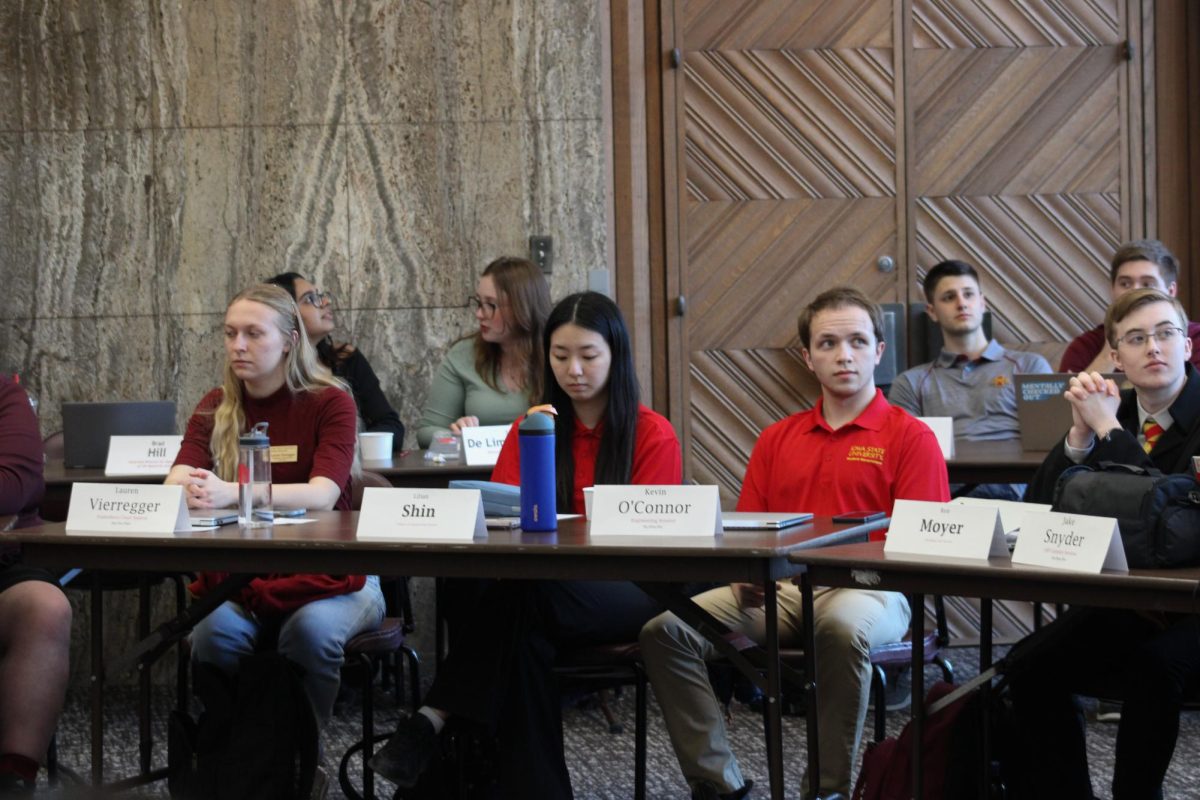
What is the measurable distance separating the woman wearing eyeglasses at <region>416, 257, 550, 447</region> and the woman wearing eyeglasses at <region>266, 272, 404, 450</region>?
0.18 metres

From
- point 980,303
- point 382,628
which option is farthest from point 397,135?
point 382,628

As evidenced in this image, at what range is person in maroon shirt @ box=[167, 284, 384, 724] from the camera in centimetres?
333

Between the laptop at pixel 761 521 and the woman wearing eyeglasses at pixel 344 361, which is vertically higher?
the woman wearing eyeglasses at pixel 344 361

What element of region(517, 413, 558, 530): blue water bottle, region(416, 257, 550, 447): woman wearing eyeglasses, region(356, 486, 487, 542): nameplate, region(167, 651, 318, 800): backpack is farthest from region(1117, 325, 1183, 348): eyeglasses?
region(416, 257, 550, 447): woman wearing eyeglasses

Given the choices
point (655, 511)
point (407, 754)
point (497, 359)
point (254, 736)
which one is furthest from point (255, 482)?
point (497, 359)

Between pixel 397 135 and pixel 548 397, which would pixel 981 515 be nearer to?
pixel 548 397

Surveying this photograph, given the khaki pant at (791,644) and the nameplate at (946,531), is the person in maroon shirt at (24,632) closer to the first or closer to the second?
the khaki pant at (791,644)

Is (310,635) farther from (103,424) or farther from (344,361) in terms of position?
(344,361)

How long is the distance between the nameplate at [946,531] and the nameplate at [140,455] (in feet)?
8.48

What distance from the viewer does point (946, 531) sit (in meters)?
2.54

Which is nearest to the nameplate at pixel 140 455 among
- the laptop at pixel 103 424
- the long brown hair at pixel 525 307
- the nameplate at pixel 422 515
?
the laptop at pixel 103 424

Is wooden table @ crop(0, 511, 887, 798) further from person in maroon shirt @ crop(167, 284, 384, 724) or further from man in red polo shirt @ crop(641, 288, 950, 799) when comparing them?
person in maroon shirt @ crop(167, 284, 384, 724)

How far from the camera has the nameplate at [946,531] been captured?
8.09ft

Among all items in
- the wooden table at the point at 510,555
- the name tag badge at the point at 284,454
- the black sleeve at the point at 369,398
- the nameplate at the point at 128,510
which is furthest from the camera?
the black sleeve at the point at 369,398
